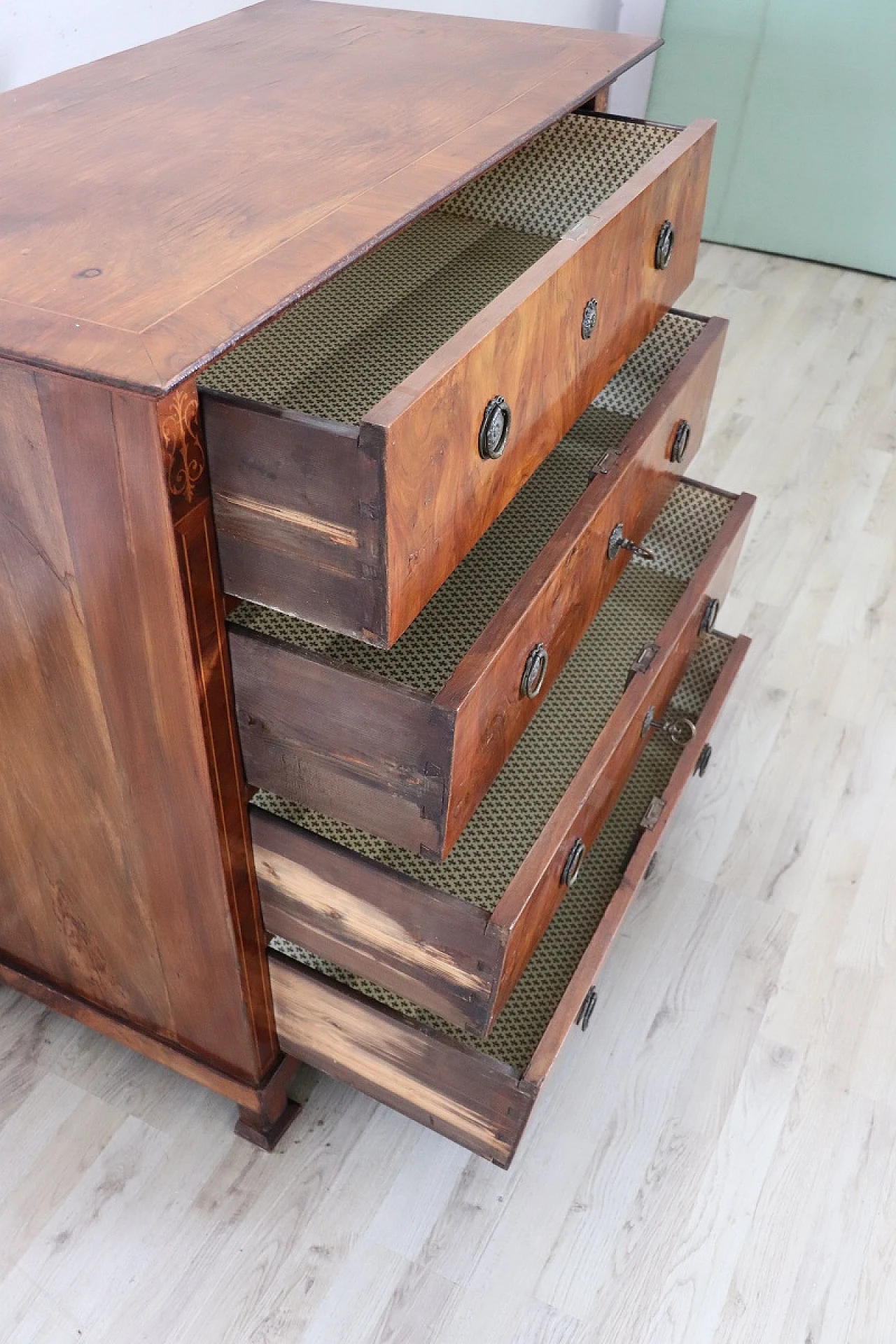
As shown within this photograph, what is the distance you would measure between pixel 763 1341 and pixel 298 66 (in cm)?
115

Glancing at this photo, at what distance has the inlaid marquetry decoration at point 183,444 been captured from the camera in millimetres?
538

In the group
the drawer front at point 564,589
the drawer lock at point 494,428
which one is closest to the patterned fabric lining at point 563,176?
the drawer front at point 564,589

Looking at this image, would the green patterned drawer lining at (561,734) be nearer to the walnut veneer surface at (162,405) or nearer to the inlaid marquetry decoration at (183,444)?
the walnut veneer surface at (162,405)

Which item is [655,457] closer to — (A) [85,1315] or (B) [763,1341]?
(B) [763,1341]

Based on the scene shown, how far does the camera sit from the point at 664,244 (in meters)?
0.91

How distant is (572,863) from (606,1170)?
35 cm

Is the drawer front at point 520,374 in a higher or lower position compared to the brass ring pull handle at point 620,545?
higher

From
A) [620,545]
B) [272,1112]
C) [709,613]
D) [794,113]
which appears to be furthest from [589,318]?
[794,113]

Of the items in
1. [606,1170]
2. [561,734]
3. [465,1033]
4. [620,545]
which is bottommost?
[606,1170]

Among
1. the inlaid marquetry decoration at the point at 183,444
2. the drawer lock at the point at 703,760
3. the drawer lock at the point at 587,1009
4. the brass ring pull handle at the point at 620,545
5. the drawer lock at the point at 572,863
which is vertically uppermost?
the inlaid marquetry decoration at the point at 183,444

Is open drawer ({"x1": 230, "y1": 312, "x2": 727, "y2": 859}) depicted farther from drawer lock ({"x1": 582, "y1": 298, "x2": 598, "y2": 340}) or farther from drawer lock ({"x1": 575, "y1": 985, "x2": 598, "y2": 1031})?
drawer lock ({"x1": 575, "y1": 985, "x2": 598, "y2": 1031})

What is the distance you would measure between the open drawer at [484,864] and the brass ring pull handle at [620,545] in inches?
3.5

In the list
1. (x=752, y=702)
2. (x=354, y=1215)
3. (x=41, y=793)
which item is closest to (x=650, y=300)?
(x=41, y=793)

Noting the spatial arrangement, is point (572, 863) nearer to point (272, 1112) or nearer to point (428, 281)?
point (272, 1112)
